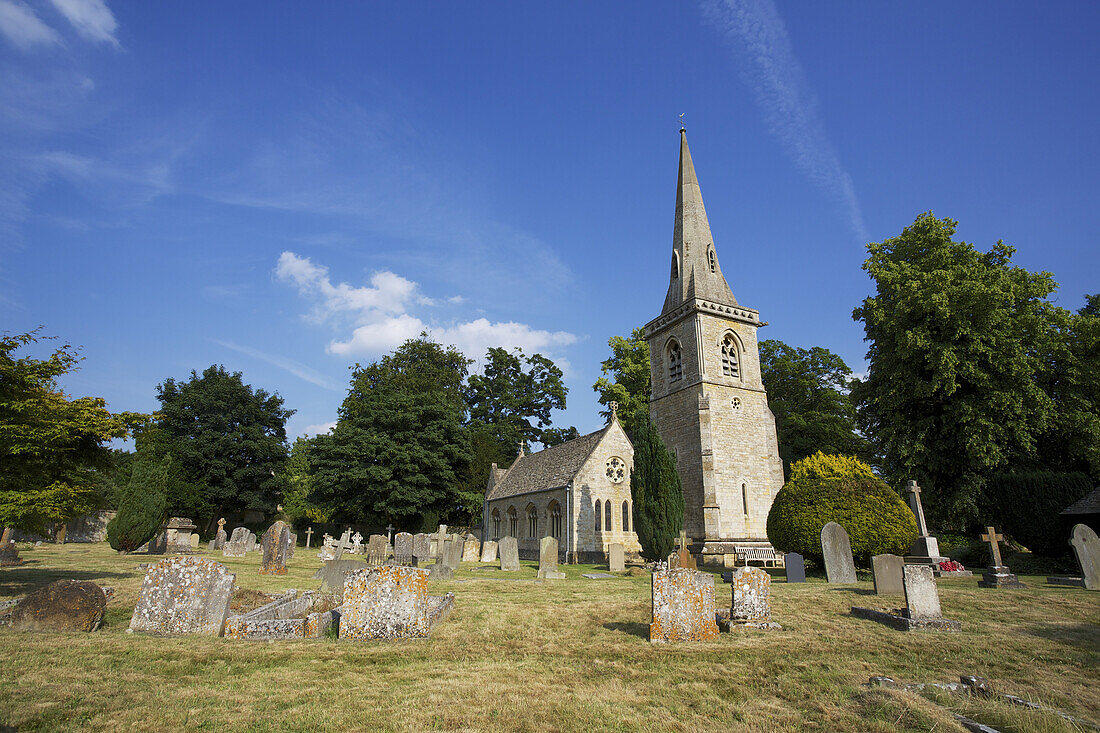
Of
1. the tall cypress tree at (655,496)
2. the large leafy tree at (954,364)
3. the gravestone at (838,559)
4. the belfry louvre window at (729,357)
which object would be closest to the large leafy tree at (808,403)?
the belfry louvre window at (729,357)

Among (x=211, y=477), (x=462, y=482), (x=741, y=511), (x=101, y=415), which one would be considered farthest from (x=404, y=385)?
(x=101, y=415)

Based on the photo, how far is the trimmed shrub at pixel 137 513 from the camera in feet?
79.3

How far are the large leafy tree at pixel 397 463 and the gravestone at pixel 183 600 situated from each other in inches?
1085

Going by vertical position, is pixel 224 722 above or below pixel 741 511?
below

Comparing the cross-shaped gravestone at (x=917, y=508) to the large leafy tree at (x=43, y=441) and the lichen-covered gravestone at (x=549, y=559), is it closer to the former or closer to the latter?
the lichen-covered gravestone at (x=549, y=559)

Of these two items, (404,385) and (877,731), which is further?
(404,385)

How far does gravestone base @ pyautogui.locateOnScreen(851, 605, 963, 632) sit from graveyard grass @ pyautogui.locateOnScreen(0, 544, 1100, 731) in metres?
0.23

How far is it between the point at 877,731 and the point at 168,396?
45.2 metres

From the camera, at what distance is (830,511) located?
52.2ft

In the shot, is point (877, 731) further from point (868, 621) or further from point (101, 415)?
point (101, 415)

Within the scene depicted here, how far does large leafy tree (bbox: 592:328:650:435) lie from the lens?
33.8 meters

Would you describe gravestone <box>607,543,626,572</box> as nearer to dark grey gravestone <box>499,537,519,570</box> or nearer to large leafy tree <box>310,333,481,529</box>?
dark grey gravestone <box>499,537,519,570</box>

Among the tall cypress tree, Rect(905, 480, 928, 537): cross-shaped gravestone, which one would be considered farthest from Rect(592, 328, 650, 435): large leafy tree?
Rect(905, 480, 928, 537): cross-shaped gravestone

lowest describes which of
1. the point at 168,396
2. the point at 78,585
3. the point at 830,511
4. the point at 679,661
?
the point at 679,661
